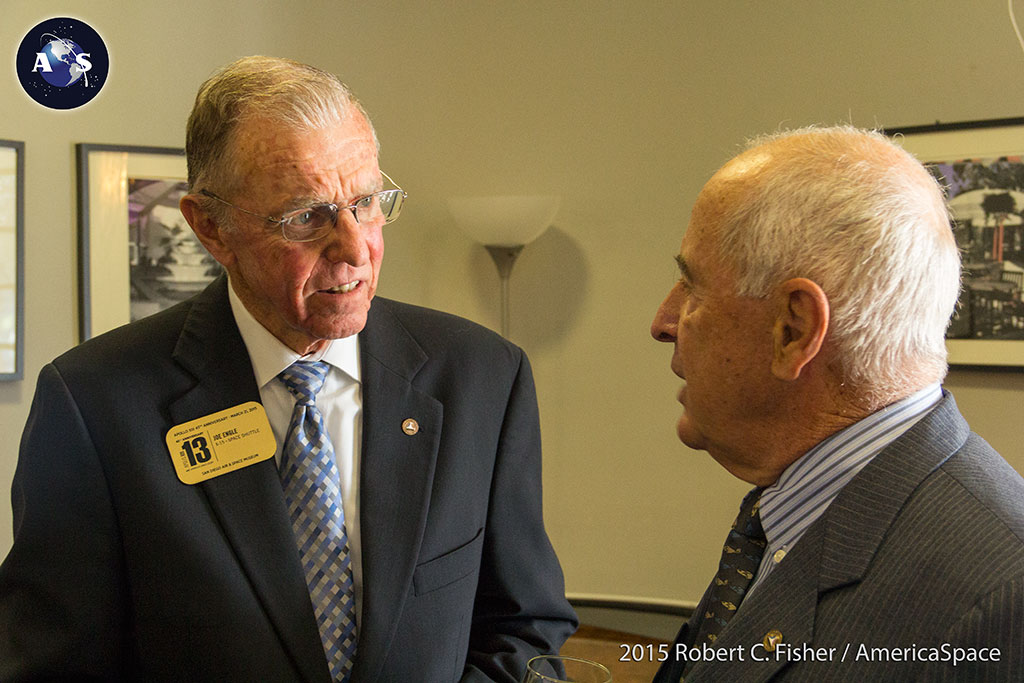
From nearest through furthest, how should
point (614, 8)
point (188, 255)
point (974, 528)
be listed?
point (974, 528)
point (188, 255)
point (614, 8)

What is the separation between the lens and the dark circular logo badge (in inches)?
153

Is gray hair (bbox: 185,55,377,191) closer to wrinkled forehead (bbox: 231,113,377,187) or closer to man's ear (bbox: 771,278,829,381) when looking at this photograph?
wrinkled forehead (bbox: 231,113,377,187)

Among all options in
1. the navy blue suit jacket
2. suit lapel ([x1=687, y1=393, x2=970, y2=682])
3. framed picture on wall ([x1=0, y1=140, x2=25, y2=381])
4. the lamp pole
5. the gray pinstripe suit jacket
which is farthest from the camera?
the lamp pole

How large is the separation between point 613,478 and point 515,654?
3.00 metres

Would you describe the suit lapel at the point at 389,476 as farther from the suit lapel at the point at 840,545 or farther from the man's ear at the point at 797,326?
the man's ear at the point at 797,326

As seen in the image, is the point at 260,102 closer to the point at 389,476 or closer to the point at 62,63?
the point at 389,476

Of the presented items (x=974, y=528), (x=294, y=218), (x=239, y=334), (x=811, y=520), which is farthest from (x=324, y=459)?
(x=974, y=528)

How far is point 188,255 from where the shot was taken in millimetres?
4160

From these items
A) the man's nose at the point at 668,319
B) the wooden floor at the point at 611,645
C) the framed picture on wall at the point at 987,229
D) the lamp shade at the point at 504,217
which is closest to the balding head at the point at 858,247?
the man's nose at the point at 668,319

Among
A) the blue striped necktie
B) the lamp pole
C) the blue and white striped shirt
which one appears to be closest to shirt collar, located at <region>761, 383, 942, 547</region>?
the blue and white striped shirt

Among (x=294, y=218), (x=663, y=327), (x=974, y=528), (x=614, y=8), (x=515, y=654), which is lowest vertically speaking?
(x=515, y=654)

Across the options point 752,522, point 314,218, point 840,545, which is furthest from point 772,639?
point 314,218

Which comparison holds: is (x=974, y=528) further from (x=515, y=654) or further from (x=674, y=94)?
(x=674, y=94)

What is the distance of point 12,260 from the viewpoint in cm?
388
